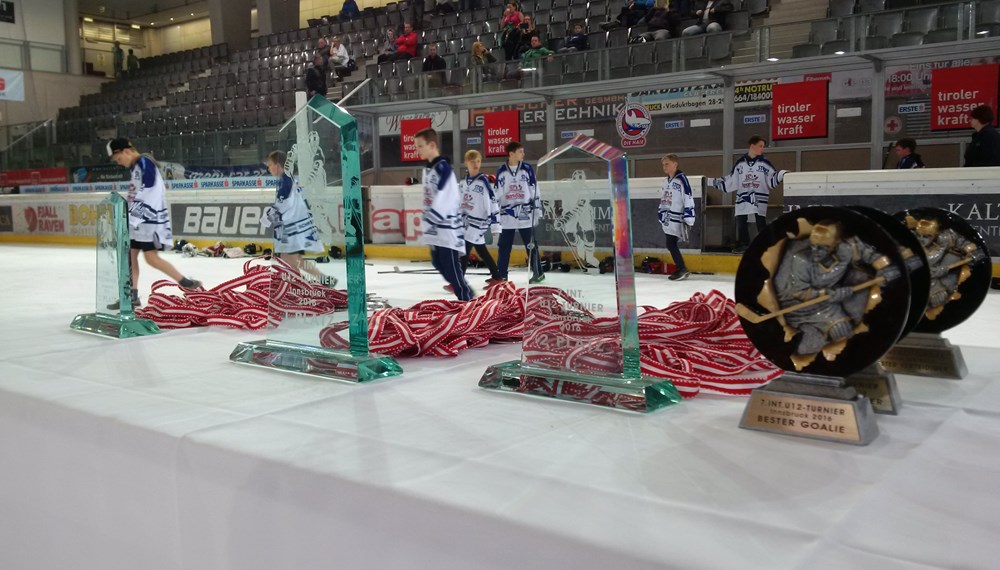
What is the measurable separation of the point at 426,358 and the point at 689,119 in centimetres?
1033

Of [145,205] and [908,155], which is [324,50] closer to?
[145,205]

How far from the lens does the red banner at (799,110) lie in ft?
39.4

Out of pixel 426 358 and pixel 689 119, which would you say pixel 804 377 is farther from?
pixel 689 119

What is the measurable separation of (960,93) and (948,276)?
30.4ft

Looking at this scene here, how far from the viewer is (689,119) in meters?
13.4

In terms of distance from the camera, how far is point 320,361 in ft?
12.0

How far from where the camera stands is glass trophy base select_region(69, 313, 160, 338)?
16.0ft

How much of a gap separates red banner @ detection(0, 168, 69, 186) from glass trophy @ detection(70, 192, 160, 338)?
17263mm

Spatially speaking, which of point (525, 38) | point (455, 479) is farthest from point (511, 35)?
point (455, 479)

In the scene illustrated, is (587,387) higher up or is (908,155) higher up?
(908,155)

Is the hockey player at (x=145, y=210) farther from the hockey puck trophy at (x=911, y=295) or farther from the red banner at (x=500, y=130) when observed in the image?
the red banner at (x=500, y=130)

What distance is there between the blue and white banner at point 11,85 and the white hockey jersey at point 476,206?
68.3 ft

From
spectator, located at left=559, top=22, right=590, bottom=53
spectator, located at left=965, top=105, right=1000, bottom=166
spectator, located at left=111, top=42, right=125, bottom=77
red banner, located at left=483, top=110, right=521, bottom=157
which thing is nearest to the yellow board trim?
spectator, located at left=965, top=105, right=1000, bottom=166

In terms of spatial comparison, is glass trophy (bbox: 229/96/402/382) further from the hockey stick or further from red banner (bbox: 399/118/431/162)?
red banner (bbox: 399/118/431/162)
